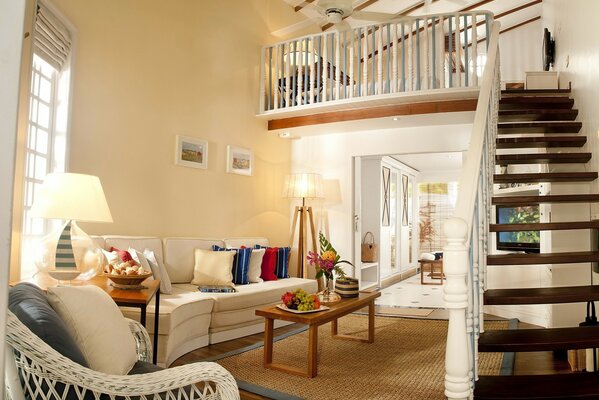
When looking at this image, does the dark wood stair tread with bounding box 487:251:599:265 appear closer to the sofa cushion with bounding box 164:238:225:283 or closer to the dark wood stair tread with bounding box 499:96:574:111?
the dark wood stair tread with bounding box 499:96:574:111

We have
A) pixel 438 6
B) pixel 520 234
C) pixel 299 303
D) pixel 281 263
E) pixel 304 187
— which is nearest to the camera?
pixel 299 303

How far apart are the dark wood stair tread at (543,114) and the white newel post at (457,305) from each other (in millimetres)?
3068

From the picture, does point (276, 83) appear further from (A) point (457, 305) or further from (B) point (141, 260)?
(A) point (457, 305)

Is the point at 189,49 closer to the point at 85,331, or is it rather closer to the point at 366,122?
the point at 366,122

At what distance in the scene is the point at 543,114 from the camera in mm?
4227

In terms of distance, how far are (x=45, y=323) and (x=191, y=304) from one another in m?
2.31

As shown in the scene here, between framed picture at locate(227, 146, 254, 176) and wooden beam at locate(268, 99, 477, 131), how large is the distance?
651mm

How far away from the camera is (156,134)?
15.7ft

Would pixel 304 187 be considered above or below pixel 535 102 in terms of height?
below

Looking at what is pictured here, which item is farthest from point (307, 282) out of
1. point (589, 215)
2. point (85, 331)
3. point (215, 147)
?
point (85, 331)

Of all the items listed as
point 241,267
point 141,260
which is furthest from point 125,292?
point 241,267

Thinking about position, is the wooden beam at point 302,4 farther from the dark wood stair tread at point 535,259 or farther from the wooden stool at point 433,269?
the dark wood stair tread at point 535,259

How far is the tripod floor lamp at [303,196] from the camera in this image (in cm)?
626

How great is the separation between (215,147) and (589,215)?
3973 mm
